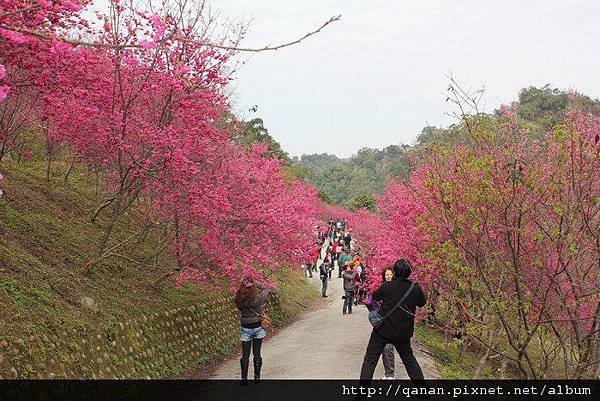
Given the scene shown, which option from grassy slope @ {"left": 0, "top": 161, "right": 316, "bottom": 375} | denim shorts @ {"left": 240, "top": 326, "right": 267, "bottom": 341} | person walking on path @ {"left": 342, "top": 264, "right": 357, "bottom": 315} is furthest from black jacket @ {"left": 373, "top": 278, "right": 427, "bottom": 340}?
person walking on path @ {"left": 342, "top": 264, "right": 357, "bottom": 315}


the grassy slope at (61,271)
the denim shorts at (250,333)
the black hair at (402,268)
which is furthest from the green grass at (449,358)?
the grassy slope at (61,271)

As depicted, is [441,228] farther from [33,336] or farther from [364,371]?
[33,336]

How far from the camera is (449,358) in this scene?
14.0m

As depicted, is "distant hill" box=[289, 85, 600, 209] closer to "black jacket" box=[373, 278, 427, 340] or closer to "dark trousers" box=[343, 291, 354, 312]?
"black jacket" box=[373, 278, 427, 340]

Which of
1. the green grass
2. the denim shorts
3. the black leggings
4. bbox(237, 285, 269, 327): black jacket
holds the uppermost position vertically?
bbox(237, 285, 269, 327): black jacket

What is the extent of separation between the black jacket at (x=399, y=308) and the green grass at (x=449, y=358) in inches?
146

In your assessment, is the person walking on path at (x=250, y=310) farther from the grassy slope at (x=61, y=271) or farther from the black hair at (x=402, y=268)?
the black hair at (x=402, y=268)

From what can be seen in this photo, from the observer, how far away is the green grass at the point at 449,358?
464 inches

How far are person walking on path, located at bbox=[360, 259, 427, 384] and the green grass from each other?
11.6 feet

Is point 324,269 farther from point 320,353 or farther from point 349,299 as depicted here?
point 320,353

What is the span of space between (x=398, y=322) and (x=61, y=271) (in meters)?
6.40

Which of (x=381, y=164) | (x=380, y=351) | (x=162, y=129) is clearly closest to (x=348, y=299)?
(x=162, y=129)

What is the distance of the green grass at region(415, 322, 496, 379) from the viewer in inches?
464

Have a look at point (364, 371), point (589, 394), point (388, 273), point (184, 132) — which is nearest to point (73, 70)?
point (184, 132)
